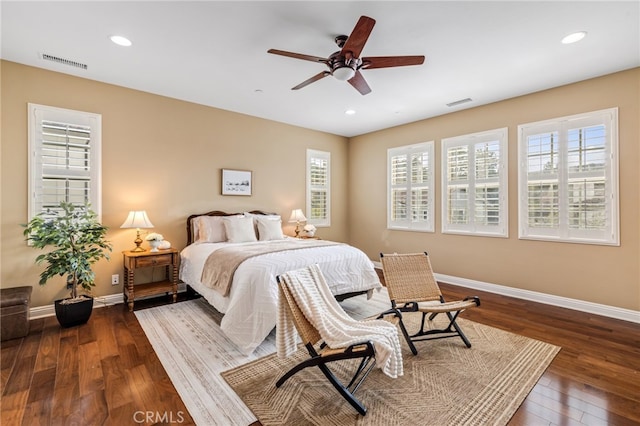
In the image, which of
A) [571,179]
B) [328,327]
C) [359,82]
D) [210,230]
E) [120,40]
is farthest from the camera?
[210,230]

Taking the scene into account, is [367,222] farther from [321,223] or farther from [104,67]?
[104,67]

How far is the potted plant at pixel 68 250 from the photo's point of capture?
313 cm

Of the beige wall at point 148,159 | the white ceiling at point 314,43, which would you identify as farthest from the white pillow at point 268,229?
the white ceiling at point 314,43

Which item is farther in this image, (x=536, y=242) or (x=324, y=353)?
(x=536, y=242)

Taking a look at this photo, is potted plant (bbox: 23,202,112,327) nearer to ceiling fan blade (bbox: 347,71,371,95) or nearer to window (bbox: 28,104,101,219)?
window (bbox: 28,104,101,219)

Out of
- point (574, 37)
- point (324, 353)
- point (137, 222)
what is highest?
point (574, 37)

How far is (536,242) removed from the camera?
420cm

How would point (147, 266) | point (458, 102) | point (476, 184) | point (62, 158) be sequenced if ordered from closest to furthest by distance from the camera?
1. point (62, 158)
2. point (147, 266)
3. point (458, 102)
4. point (476, 184)

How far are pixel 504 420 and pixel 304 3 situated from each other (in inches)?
129

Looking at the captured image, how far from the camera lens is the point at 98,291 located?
391 cm

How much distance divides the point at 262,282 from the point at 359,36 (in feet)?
7.42

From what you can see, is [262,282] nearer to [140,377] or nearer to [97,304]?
[140,377]

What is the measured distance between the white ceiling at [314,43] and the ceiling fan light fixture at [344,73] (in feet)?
1.24

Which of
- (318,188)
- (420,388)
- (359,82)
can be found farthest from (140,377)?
(318,188)
